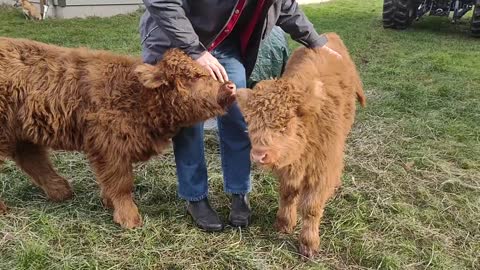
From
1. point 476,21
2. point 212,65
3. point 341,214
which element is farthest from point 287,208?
point 476,21

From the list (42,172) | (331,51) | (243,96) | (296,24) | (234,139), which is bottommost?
(42,172)

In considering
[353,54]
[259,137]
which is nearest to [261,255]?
[259,137]

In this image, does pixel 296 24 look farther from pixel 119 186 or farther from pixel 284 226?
pixel 119 186

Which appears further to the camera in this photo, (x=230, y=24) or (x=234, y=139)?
(x=234, y=139)

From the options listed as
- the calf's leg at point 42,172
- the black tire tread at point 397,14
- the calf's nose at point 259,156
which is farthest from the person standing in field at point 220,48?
the black tire tread at point 397,14

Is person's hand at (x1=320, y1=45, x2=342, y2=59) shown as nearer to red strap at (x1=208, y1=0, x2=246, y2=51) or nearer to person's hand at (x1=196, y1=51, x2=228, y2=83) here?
red strap at (x1=208, y1=0, x2=246, y2=51)

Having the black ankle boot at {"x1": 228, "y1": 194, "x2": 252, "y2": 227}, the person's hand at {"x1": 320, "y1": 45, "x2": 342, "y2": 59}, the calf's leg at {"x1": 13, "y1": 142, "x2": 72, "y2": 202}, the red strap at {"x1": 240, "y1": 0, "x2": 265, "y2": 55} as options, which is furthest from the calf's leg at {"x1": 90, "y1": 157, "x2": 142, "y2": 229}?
the person's hand at {"x1": 320, "y1": 45, "x2": 342, "y2": 59}

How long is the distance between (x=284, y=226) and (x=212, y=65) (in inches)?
50.7

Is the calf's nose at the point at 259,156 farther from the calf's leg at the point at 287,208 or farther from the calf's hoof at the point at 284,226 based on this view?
the calf's hoof at the point at 284,226

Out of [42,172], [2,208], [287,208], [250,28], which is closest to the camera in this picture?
[250,28]

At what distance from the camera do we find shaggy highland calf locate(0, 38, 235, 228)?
11.4ft

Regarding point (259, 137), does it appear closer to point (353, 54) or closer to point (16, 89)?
point (16, 89)

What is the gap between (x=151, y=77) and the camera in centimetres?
344

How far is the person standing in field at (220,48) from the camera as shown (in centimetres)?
324
